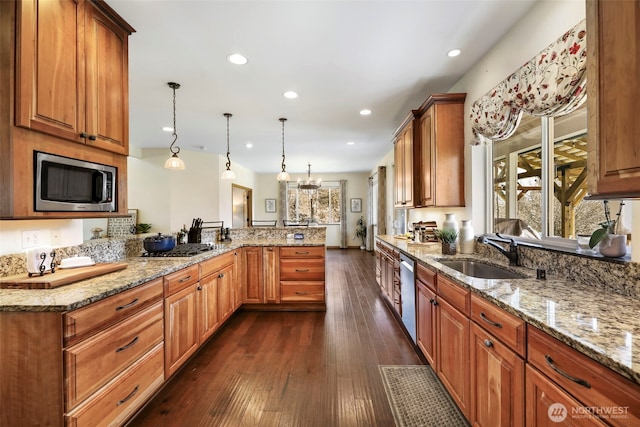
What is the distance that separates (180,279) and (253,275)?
4.80 feet

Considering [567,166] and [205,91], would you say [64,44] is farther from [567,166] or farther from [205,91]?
[567,166]

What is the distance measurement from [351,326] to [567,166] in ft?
7.92

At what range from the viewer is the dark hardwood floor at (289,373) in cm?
176

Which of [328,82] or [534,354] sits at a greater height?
[328,82]

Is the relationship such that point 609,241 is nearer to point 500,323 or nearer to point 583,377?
point 500,323

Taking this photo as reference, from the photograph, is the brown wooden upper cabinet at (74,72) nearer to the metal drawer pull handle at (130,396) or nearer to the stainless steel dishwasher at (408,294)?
the metal drawer pull handle at (130,396)

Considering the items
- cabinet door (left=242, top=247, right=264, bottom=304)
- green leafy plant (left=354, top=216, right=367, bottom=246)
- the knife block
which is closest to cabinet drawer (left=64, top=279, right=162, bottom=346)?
the knife block

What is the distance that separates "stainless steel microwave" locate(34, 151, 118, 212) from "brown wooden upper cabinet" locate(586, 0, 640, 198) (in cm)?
251

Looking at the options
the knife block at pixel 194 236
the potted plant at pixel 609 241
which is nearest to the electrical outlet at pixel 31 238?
the knife block at pixel 194 236

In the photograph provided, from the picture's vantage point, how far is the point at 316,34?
2.21 metres

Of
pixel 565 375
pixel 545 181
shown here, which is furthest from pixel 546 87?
pixel 565 375

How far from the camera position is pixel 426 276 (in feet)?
7.21

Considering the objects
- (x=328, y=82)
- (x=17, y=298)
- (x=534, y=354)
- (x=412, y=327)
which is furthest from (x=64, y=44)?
(x=412, y=327)

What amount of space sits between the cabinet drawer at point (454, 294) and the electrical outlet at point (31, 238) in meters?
2.60
